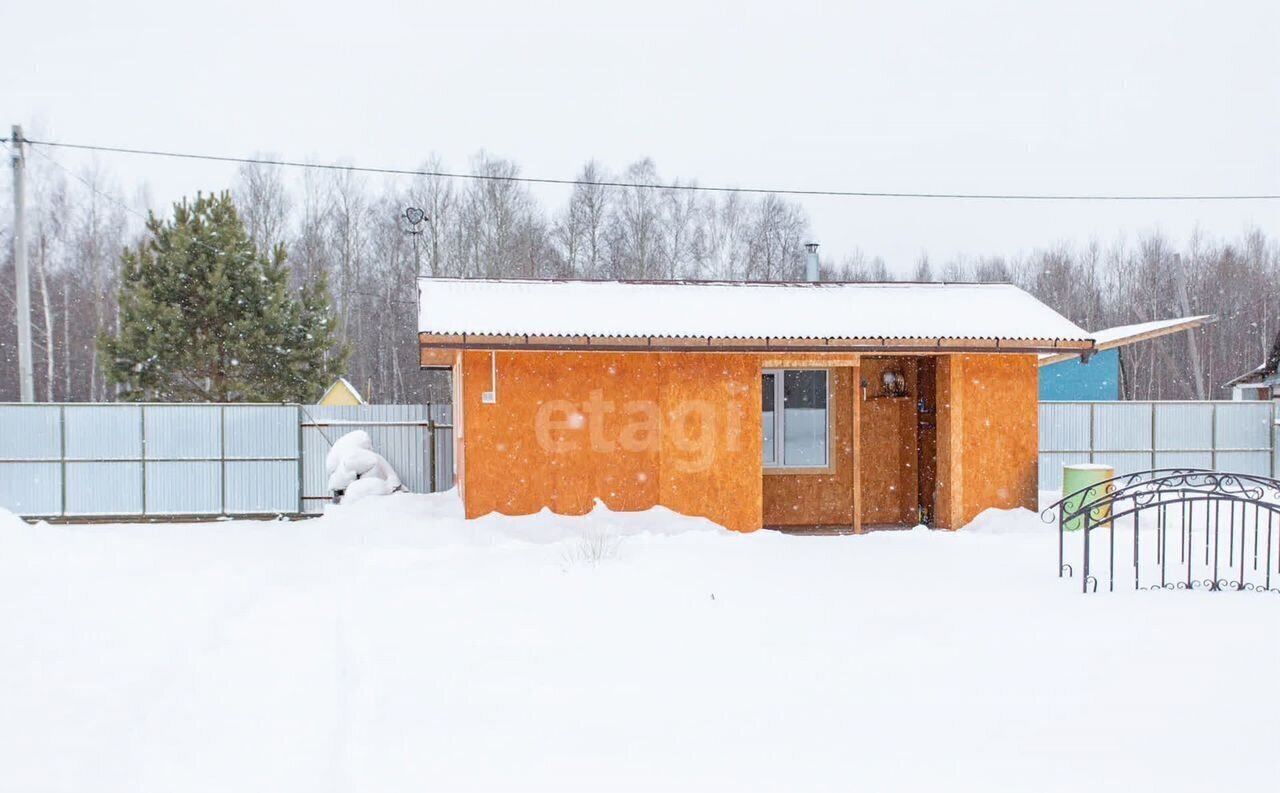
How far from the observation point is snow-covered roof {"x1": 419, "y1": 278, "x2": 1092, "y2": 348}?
10.6 meters

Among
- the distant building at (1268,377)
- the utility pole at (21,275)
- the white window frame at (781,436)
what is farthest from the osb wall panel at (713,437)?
the distant building at (1268,377)

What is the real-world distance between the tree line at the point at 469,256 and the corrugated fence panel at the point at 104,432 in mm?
17997

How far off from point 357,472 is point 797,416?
655 cm

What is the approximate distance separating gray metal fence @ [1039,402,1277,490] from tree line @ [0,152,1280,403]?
19.7m

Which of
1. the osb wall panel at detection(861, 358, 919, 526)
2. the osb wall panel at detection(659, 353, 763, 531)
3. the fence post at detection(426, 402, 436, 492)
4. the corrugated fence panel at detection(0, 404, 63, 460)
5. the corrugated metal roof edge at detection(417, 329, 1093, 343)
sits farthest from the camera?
the fence post at detection(426, 402, 436, 492)

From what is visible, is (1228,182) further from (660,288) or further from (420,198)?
(660,288)

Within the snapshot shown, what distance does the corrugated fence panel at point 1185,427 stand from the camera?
1489cm

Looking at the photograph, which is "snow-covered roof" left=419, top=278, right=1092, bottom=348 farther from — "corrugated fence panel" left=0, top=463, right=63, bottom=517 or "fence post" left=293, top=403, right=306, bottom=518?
"corrugated fence panel" left=0, top=463, right=63, bottom=517

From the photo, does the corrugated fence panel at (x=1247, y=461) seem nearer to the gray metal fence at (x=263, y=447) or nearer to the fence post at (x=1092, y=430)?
the gray metal fence at (x=263, y=447)

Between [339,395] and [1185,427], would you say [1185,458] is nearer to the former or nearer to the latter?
[1185,427]

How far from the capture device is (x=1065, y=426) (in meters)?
14.9

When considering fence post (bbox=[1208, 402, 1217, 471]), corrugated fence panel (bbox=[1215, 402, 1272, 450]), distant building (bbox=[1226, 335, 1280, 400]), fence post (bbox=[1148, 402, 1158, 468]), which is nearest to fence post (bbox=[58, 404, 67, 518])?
fence post (bbox=[1148, 402, 1158, 468])

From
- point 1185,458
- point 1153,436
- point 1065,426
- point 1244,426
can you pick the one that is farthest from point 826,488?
point 1244,426

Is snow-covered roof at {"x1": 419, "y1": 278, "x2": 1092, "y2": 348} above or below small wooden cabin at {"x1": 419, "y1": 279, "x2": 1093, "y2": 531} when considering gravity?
above
